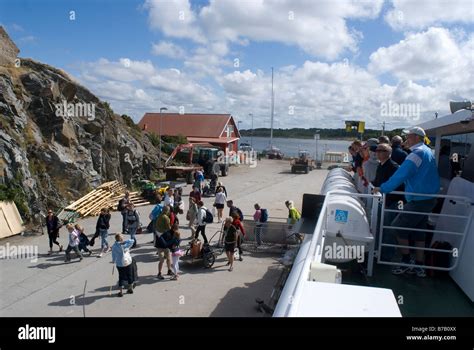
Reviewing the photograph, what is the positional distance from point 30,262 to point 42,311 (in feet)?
11.8

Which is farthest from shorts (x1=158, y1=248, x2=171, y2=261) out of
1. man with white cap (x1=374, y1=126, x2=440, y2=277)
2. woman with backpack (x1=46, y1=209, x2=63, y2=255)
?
man with white cap (x1=374, y1=126, x2=440, y2=277)

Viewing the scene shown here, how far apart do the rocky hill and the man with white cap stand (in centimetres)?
1387

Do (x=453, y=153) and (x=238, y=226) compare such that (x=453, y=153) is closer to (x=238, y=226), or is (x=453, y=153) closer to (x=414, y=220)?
(x=414, y=220)

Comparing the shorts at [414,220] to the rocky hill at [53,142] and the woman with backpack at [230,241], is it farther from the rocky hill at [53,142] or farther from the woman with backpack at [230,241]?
the rocky hill at [53,142]

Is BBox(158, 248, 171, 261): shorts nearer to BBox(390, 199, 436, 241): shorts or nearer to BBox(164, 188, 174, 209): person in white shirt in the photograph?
BBox(164, 188, 174, 209): person in white shirt

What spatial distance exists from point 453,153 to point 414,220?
3698 mm

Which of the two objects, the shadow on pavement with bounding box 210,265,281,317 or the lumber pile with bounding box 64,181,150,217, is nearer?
the shadow on pavement with bounding box 210,265,281,317

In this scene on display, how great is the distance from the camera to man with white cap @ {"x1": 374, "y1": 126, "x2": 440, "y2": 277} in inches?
183

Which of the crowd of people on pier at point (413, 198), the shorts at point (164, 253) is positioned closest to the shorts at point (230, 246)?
the shorts at point (164, 253)

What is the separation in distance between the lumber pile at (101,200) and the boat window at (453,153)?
1344cm

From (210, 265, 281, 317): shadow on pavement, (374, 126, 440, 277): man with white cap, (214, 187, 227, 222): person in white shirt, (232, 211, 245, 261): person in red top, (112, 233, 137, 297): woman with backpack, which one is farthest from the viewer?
(214, 187, 227, 222): person in white shirt

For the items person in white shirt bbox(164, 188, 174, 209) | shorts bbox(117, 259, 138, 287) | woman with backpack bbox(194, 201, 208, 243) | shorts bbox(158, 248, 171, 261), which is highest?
person in white shirt bbox(164, 188, 174, 209)

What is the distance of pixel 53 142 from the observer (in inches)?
762
